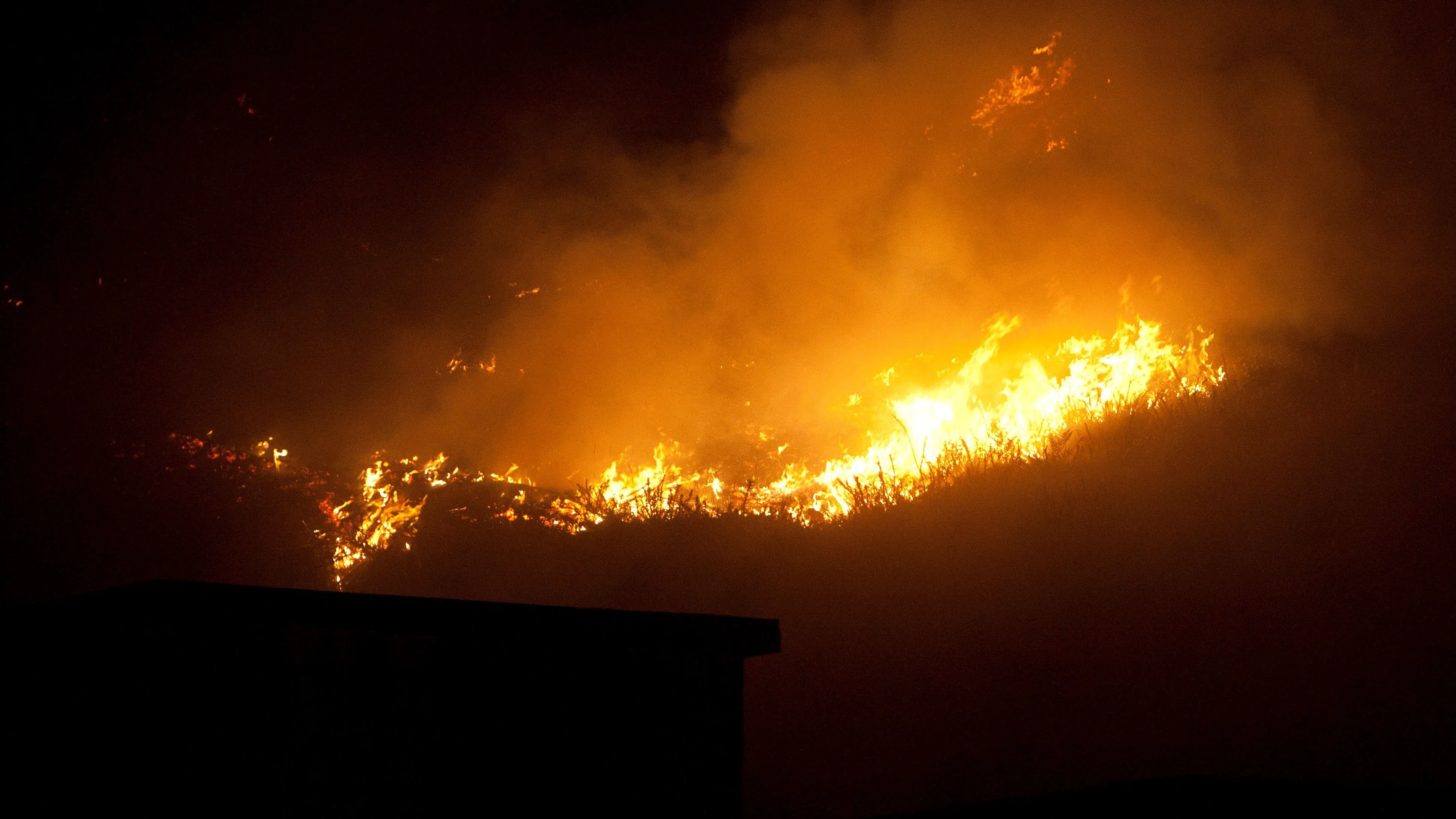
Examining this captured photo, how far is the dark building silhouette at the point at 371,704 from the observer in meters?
1.98

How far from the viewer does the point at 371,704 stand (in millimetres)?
2227

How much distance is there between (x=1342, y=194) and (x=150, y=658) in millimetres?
7796

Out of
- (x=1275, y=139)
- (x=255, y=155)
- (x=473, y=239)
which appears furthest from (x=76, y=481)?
(x=1275, y=139)

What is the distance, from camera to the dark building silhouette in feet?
6.50

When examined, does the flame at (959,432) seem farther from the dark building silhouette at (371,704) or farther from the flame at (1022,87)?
the dark building silhouette at (371,704)

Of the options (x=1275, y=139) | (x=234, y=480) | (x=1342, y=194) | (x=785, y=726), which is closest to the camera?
(x=785, y=726)

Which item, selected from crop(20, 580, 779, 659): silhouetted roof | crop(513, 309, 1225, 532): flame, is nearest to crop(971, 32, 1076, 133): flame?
crop(513, 309, 1225, 532): flame

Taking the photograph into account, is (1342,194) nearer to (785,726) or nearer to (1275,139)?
(1275,139)

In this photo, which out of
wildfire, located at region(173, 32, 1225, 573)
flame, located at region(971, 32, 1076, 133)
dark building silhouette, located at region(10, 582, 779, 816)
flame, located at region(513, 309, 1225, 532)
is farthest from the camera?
flame, located at region(971, 32, 1076, 133)

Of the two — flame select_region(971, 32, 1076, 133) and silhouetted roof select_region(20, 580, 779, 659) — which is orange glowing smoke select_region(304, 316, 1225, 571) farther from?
silhouetted roof select_region(20, 580, 779, 659)

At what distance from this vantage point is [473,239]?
34.3 ft

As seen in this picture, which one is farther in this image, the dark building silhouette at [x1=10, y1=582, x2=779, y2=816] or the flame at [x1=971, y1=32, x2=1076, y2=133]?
the flame at [x1=971, y1=32, x2=1076, y2=133]

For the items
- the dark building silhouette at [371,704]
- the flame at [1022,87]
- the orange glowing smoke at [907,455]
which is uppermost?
the flame at [1022,87]

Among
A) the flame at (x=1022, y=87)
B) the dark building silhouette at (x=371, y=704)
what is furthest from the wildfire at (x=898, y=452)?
the dark building silhouette at (x=371, y=704)
